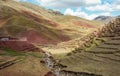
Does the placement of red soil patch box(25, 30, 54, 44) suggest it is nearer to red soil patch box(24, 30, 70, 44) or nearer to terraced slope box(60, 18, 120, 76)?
red soil patch box(24, 30, 70, 44)

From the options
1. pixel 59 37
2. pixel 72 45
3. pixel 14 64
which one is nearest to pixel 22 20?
pixel 59 37

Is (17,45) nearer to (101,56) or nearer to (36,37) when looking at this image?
(101,56)

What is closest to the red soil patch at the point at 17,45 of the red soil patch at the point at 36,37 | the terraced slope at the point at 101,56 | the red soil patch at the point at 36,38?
the terraced slope at the point at 101,56

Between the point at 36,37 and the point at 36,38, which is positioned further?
the point at 36,37

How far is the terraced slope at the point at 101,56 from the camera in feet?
154

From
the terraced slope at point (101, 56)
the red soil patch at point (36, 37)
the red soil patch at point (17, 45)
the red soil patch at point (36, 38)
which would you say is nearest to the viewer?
the terraced slope at point (101, 56)

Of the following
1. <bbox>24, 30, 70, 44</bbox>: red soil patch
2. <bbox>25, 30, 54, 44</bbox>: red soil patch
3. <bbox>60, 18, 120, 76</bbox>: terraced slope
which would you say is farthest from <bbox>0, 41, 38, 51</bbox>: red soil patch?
<bbox>25, 30, 54, 44</bbox>: red soil patch

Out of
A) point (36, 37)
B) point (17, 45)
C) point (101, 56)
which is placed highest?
point (36, 37)

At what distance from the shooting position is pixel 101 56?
179ft

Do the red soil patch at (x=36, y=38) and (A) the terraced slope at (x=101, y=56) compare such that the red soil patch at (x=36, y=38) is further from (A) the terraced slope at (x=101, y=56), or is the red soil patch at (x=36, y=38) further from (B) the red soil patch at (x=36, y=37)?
(A) the terraced slope at (x=101, y=56)

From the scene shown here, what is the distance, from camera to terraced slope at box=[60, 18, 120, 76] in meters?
46.9

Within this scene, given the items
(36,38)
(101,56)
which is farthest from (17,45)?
(36,38)

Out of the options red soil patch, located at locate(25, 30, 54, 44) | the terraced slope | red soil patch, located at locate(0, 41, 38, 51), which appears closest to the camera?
the terraced slope

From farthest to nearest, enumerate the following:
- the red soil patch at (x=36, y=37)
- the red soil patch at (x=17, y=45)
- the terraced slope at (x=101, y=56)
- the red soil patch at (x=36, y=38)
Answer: the red soil patch at (x=36, y=37), the red soil patch at (x=36, y=38), the red soil patch at (x=17, y=45), the terraced slope at (x=101, y=56)
